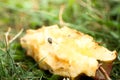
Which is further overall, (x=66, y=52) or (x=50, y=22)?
(x=50, y=22)

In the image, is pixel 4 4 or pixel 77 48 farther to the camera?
pixel 4 4

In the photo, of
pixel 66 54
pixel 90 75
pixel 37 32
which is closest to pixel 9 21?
pixel 37 32

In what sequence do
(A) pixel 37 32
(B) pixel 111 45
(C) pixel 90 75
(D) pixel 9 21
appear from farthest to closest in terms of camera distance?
1. (D) pixel 9 21
2. (B) pixel 111 45
3. (A) pixel 37 32
4. (C) pixel 90 75

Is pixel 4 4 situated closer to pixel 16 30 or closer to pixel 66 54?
pixel 16 30
